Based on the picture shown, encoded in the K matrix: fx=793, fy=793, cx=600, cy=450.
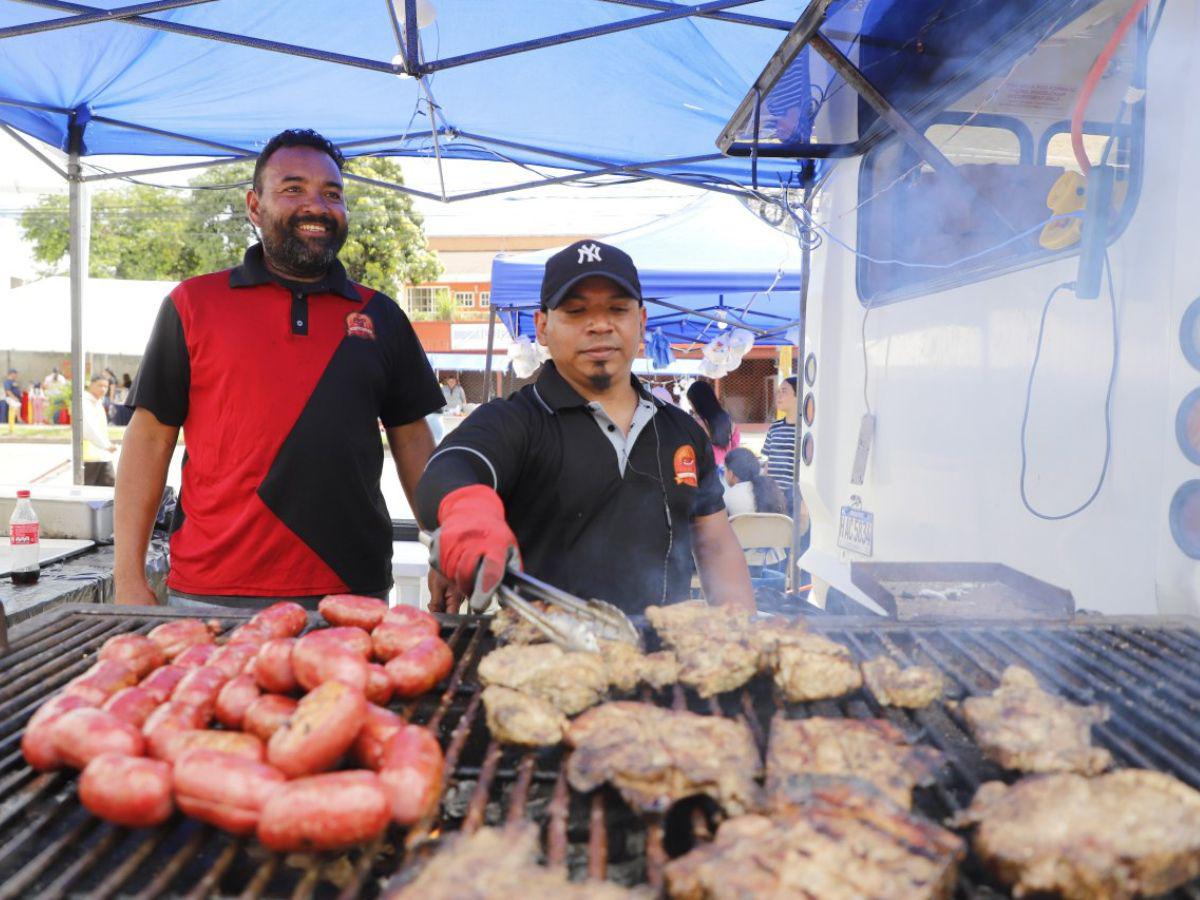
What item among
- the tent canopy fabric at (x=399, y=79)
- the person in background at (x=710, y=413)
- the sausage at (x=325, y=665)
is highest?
the tent canopy fabric at (x=399, y=79)

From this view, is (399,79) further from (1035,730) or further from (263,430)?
(1035,730)

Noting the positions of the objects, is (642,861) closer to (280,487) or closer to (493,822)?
(493,822)

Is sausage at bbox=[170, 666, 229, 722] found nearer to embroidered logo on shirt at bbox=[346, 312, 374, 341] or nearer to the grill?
the grill

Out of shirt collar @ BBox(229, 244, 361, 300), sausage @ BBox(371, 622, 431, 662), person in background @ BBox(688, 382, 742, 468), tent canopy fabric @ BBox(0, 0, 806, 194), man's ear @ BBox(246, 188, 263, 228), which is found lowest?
sausage @ BBox(371, 622, 431, 662)

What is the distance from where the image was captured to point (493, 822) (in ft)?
5.38

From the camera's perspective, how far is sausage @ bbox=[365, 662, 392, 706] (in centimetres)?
195

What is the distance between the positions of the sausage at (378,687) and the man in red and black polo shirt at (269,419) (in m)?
1.63

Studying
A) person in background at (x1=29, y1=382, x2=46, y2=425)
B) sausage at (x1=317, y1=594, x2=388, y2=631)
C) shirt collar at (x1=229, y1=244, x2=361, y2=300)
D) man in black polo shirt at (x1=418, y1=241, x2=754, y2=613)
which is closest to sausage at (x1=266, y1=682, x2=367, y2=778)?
sausage at (x1=317, y1=594, x2=388, y2=631)

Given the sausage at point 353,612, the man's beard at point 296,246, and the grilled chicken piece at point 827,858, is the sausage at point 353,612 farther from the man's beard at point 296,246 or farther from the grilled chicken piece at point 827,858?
the man's beard at point 296,246

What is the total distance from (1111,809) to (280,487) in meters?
3.06

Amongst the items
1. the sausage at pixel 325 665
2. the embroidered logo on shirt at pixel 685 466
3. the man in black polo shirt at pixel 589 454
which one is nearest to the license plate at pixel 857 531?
the man in black polo shirt at pixel 589 454

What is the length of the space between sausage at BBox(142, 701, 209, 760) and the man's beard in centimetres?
227

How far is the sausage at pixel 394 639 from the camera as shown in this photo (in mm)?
2173

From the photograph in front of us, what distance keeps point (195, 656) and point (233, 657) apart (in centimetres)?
14
